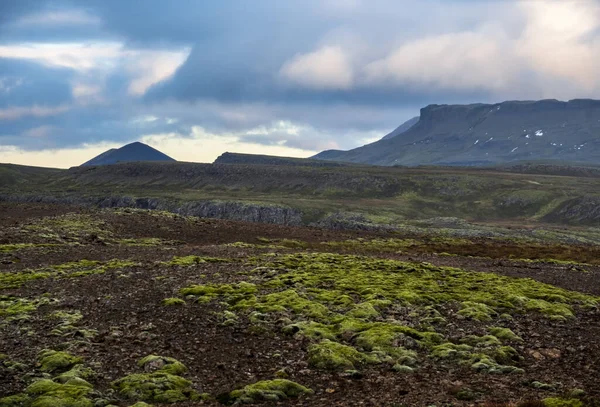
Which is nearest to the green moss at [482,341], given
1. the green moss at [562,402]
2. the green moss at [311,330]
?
the green moss at [311,330]

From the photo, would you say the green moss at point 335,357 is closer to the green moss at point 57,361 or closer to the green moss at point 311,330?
the green moss at point 311,330

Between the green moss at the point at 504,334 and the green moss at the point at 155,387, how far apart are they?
14.4 metres

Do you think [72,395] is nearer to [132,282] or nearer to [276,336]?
[276,336]

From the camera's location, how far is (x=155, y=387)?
53.8 ft

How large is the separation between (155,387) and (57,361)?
4.41 m

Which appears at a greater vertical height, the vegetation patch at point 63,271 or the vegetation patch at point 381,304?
the vegetation patch at point 63,271

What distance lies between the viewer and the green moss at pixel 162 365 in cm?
1797

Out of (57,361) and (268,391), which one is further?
(57,361)

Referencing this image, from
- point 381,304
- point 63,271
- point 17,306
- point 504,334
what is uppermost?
point 63,271

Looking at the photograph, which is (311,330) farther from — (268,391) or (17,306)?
(17,306)

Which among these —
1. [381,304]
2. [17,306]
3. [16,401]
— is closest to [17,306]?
[17,306]

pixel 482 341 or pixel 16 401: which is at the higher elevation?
pixel 16 401

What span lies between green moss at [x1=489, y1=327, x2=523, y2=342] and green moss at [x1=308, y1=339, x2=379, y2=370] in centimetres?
720

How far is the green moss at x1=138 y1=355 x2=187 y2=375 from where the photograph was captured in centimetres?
1797
